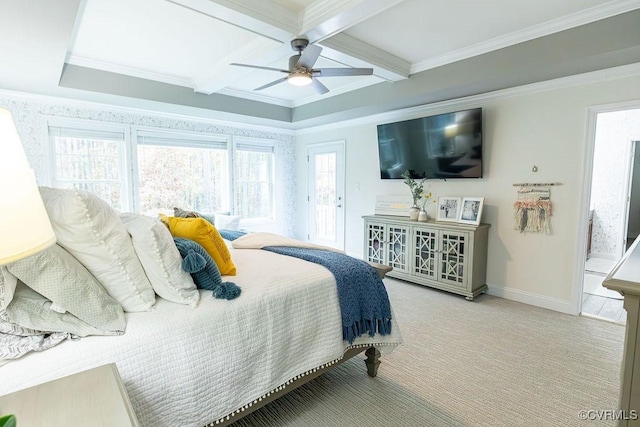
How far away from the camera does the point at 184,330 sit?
4.44 feet

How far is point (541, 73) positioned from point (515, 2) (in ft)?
3.08

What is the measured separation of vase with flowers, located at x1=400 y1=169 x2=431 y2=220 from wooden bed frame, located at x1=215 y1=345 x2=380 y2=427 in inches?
93.5

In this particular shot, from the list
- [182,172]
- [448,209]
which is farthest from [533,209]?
[182,172]

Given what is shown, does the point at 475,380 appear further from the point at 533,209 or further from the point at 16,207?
the point at 16,207

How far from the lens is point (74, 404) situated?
86 centimetres

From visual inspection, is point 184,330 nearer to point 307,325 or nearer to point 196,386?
point 196,386

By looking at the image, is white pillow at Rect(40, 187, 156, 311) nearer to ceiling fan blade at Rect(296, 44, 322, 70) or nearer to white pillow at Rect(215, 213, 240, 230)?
ceiling fan blade at Rect(296, 44, 322, 70)

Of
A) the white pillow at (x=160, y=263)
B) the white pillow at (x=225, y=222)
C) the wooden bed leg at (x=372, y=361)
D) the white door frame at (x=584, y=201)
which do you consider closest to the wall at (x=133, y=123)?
the white pillow at (x=225, y=222)

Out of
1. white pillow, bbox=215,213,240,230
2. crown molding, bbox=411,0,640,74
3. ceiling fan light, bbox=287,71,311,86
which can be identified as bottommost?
white pillow, bbox=215,213,240,230

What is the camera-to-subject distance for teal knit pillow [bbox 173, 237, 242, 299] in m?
1.55

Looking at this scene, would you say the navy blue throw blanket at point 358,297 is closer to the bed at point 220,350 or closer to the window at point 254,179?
the bed at point 220,350

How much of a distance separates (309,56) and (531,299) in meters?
3.38

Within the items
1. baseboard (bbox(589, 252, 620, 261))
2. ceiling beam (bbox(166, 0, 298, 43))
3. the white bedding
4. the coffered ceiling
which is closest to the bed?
the white bedding

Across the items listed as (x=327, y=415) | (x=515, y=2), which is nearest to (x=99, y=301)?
(x=327, y=415)
